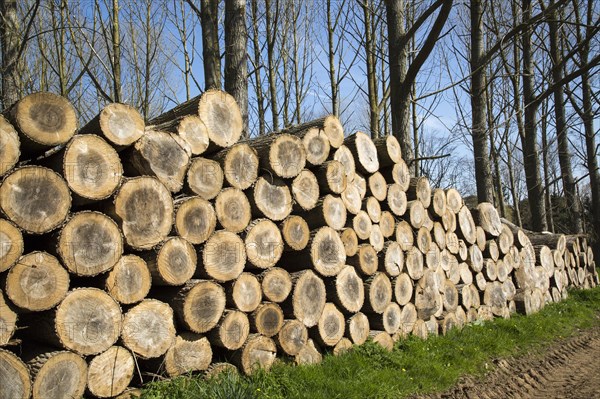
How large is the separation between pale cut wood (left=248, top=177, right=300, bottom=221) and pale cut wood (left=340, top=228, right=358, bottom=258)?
0.88 meters

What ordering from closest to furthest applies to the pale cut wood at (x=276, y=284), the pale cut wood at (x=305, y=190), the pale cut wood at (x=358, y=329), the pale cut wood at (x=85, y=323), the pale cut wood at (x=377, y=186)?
the pale cut wood at (x=85, y=323)
the pale cut wood at (x=276, y=284)
the pale cut wood at (x=305, y=190)
the pale cut wood at (x=358, y=329)
the pale cut wood at (x=377, y=186)

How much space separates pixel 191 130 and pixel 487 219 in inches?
228

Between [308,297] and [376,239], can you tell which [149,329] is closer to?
[308,297]

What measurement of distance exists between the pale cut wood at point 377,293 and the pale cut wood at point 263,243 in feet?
4.70

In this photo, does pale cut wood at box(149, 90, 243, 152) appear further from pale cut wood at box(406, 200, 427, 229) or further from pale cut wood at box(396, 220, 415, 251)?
pale cut wood at box(406, 200, 427, 229)

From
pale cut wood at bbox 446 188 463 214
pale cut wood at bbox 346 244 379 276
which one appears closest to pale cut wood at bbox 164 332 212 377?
pale cut wood at bbox 346 244 379 276

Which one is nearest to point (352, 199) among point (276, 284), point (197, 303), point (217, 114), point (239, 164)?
point (276, 284)

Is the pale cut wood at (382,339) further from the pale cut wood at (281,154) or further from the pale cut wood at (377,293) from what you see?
the pale cut wood at (281,154)

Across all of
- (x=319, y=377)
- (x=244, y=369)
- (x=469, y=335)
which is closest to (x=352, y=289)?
(x=319, y=377)

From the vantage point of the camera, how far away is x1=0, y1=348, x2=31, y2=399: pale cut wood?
11.2 feet

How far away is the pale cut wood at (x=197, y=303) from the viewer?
446 cm

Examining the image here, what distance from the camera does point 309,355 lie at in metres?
5.54

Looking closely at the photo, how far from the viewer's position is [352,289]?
6070 mm

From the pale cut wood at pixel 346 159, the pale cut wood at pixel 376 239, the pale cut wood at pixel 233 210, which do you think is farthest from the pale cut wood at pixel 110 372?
the pale cut wood at pixel 376 239
